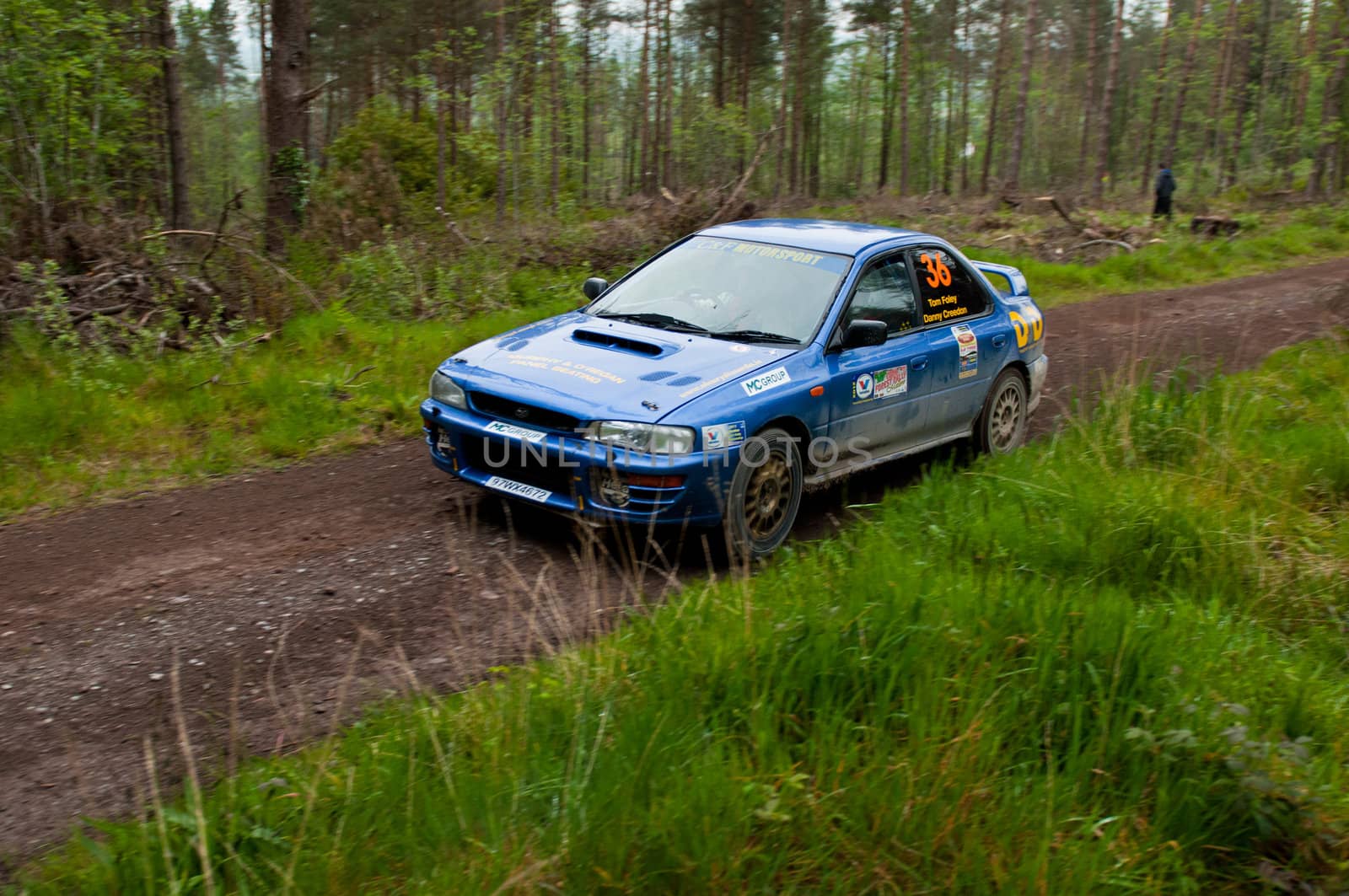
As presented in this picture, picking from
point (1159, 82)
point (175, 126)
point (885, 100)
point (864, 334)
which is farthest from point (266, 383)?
point (885, 100)

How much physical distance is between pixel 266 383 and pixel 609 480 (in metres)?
4.09

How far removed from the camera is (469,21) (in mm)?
30109

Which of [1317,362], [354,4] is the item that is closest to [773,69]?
[354,4]

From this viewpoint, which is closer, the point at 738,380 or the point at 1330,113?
the point at 738,380

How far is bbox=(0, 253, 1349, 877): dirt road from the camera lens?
364cm

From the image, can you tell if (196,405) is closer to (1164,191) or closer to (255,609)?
(255,609)

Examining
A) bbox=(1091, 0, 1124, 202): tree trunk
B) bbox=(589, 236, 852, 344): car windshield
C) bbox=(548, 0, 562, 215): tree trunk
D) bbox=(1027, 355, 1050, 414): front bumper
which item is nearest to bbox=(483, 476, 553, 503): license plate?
bbox=(589, 236, 852, 344): car windshield

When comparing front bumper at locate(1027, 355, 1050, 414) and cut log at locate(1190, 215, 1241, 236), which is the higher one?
cut log at locate(1190, 215, 1241, 236)

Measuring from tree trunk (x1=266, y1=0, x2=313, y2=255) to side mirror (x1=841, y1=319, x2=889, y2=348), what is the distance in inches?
315

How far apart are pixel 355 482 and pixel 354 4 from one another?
93.3 feet

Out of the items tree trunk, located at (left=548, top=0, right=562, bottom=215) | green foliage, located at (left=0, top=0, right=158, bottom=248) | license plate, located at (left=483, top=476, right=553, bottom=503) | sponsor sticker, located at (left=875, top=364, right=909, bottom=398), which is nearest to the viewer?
license plate, located at (left=483, top=476, right=553, bottom=503)

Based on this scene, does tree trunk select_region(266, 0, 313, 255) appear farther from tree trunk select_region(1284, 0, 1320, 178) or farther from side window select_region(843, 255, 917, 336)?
tree trunk select_region(1284, 0, 1320, 178)

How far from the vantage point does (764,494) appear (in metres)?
5.49

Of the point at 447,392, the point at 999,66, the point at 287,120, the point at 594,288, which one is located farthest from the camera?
the point at 999,66
